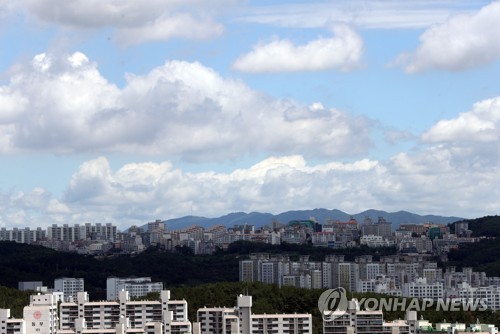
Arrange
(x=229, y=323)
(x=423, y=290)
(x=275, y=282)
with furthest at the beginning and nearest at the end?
(x=275, y=282), (x=423, y=290), (x=229, y=323)

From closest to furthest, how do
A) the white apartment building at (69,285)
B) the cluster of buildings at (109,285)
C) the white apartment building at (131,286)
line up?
the white apartment building at (131,286)
the cluster of buildings at (109,285)
the white apartment building at (69,285)

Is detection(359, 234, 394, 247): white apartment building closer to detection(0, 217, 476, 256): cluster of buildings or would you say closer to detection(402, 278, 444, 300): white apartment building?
detection(0, 217, 476, 256): cluster of buildings

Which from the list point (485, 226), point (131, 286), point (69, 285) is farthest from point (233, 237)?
point (131, 286)

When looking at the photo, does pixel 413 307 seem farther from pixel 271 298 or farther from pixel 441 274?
pixel 441 274

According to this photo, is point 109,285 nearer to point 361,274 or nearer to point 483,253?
point 361,274

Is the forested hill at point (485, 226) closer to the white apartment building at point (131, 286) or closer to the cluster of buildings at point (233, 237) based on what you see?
the cluster of buildings at point (233, 237)

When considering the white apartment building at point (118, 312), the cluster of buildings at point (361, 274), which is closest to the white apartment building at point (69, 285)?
the cluster of buildings at point (361, 274)
